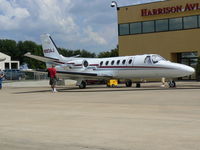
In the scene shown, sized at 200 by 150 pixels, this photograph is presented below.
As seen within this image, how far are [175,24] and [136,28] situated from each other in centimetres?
508

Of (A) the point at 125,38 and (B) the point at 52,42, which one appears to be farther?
(A) the point at 125,38

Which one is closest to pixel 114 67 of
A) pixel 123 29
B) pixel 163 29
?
pixel 163 29

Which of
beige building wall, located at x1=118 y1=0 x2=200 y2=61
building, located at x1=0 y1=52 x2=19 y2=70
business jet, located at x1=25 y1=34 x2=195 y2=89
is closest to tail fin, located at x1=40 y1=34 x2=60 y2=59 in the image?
business jet, located at x1=25 y1=34 x2=195 y2=89

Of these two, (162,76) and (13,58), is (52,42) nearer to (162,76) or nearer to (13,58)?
(162,76)

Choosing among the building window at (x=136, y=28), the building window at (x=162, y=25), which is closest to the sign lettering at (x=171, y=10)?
the building window at (x=162, y=25)

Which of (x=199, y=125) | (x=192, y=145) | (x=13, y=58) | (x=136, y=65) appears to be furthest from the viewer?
(x=13, y=58)

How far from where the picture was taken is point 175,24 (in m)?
39.6

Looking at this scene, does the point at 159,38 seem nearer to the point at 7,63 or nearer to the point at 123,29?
the point at 123,29

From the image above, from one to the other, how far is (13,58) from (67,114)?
124147mm

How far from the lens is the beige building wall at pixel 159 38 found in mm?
38375

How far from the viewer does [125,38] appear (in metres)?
43.4

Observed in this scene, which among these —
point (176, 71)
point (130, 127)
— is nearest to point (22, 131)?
point (130, 127)

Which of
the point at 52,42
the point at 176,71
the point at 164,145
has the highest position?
the point at 52,42

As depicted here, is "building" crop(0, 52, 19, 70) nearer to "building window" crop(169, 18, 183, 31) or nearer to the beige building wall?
the beige building wall
